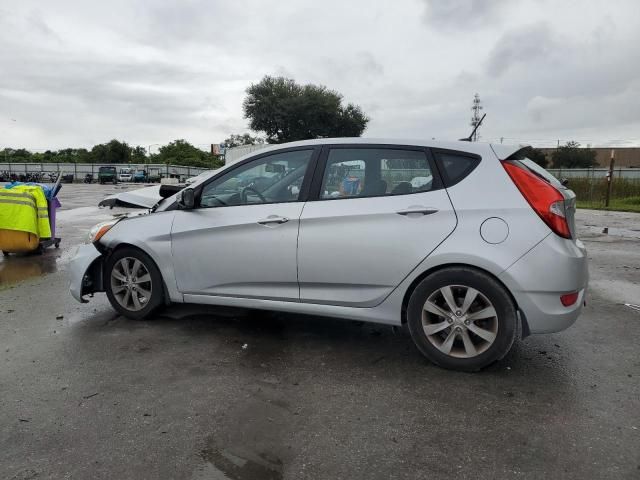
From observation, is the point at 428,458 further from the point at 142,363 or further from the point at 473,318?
the point at 142,363

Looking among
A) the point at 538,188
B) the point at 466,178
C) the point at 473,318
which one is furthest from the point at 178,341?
the point at 538,188

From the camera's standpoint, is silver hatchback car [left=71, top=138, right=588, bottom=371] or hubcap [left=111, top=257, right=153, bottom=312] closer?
silver hatchback car [left=71, top=138, right=588, bottom=371]

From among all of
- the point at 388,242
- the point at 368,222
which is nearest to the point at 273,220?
the point at 368,222

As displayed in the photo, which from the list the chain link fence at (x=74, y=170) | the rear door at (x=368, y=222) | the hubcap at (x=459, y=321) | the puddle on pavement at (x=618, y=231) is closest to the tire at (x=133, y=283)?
the rear door at (x=368, y=222)

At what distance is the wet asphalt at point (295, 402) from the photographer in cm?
269

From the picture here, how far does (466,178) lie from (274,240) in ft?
5.15

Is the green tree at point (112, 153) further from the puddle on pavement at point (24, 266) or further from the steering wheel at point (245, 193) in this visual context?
the steering wheel at point (245, 193)

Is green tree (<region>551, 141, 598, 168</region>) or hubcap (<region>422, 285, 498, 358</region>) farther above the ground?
→ green tree (<region>551, 141, 598, 168</region>)

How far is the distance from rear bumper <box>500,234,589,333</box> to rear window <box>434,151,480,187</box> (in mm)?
746

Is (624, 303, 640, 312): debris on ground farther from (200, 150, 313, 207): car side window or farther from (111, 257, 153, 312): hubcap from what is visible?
(111, 257, 153, 312): hubcap

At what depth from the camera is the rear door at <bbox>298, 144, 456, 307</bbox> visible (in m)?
3.84

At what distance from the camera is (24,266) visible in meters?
8.07

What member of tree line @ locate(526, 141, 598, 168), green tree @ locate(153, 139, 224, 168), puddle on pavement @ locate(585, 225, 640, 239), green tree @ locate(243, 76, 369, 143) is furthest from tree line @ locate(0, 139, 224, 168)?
puddle on pavement @ locate(585, 225, 640, 239)

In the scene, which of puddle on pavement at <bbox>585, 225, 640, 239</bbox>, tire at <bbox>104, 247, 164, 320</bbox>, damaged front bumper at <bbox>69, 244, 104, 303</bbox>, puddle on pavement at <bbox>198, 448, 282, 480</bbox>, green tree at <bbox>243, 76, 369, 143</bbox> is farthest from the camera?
green tree at <bbox>243, 76, 369, 143</bbox>
